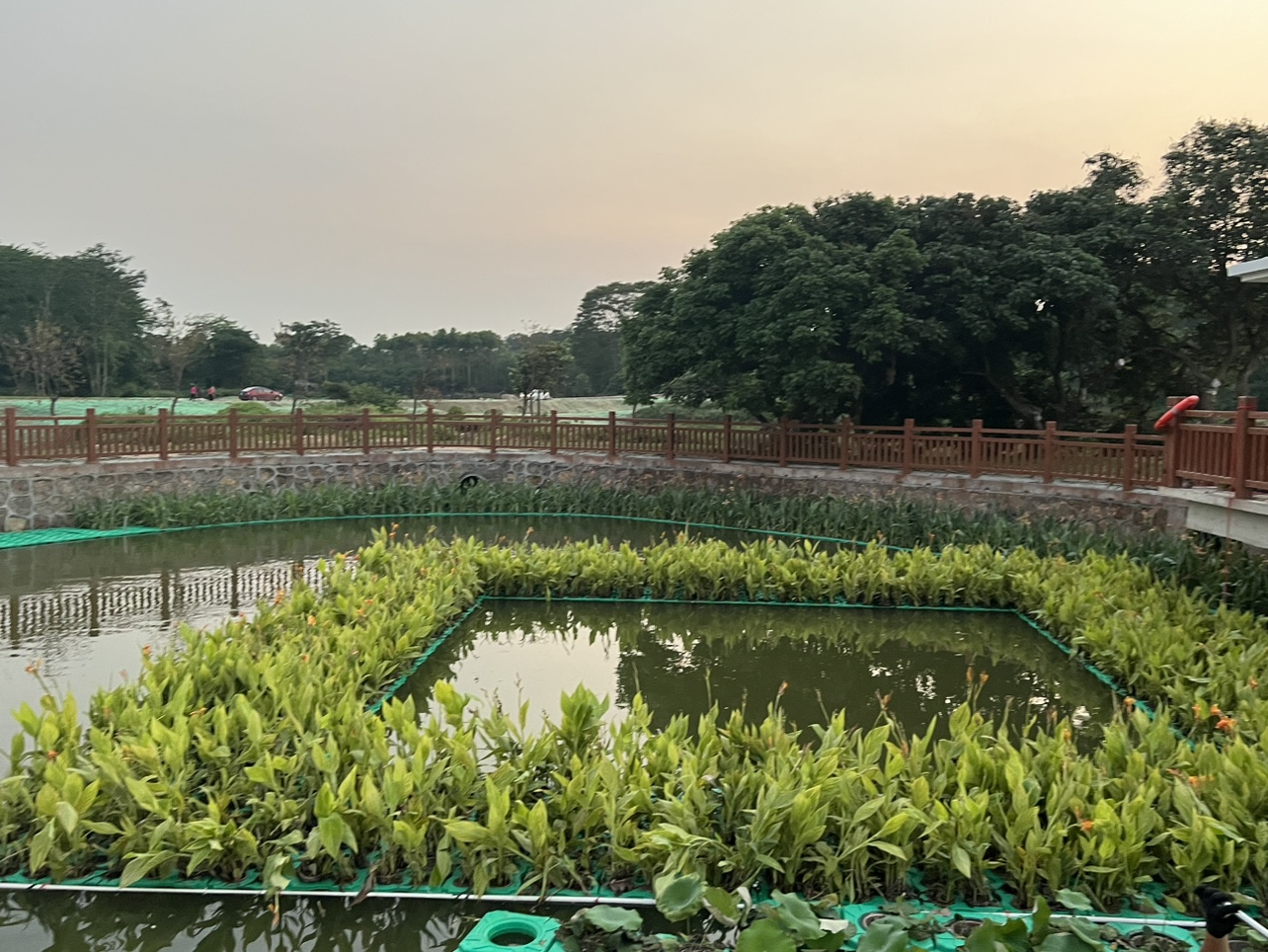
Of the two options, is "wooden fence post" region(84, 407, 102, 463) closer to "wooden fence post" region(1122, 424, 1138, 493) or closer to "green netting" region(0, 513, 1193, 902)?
"green netting" region(0, 513, 1193, 902)

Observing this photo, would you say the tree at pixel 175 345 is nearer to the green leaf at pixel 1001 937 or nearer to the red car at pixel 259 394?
the red car at pixel 259 394

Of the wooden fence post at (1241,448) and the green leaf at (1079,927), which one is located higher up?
the wooden fence post at (1241,448)

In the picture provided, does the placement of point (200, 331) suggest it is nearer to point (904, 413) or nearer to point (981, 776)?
point (904, 413)

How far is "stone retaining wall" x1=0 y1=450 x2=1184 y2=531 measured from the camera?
13.7 m

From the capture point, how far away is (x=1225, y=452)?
802 centimetres

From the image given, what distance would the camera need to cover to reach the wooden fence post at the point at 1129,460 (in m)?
13.3

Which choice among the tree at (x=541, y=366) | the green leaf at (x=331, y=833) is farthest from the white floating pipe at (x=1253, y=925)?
the tree at (x=541, y=366)

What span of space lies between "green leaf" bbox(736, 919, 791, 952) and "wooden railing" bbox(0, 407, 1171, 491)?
10464 millimetres

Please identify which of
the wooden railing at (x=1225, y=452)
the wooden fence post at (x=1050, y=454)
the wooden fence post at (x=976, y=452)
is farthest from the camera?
the wooden fence post at (x=976, y=452)

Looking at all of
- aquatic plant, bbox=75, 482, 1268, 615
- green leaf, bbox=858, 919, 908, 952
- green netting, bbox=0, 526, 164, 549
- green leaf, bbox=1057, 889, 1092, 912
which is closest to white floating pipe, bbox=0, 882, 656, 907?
green leaf, bbox=858, 919, 908, 952

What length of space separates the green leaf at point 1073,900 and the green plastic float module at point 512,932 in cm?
192

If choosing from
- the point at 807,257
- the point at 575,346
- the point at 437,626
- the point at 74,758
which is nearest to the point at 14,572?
the point at 437,626

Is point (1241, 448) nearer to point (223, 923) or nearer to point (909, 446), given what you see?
point (223, 923)

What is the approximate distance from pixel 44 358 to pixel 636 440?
2110cm
